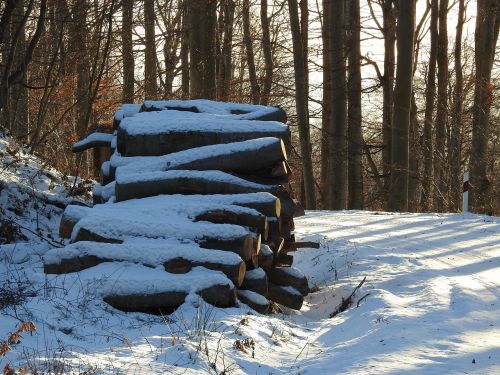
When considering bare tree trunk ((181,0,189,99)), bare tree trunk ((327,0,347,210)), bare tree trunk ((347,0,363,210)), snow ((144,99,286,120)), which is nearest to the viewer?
snow ((144,99,286,120))

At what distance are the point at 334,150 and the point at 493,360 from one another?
15932 mm

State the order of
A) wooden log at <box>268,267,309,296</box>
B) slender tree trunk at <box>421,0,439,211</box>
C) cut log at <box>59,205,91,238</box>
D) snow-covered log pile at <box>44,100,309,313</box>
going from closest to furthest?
1. snow-covered log pile at <box>44,100,309,313</box>
2. cut log at <box>59,205,91,238</box>
3. wooden log at <box>268,267,309,296</box>
4. slender tree trunk at <box>421,0,439,211</box>

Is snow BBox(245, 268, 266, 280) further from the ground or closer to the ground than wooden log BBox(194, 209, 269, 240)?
closer to the ground

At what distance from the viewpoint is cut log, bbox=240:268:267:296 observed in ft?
22.2

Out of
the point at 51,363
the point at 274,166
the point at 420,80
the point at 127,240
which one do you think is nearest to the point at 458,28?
the point at 420,80

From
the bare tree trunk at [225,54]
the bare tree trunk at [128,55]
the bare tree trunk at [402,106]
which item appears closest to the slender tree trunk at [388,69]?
the bare tree trunk at [402,106]

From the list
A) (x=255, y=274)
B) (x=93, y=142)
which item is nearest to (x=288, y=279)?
(x=255, y=274)

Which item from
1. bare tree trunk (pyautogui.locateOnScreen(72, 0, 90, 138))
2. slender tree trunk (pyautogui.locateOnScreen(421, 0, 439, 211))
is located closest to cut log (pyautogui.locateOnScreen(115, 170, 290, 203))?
bare tree trunk (pyautogui.locateOnScreen(72, 0, 90, 138))

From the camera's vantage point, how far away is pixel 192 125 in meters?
7.90

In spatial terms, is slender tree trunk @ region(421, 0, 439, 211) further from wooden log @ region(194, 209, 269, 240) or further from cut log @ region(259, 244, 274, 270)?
wooden log @ region(194, 209, 269, 240)

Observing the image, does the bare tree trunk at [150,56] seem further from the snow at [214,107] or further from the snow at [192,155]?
the snow at [192,155]

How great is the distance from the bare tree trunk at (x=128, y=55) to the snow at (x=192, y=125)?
42.2ft

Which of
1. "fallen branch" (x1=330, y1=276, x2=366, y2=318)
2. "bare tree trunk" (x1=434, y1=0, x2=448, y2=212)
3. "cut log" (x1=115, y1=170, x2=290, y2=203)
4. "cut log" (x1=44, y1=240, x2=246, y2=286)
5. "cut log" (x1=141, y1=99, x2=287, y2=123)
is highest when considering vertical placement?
"bare tree trunk" (x1=434, y1=0, x2=448, y2=212)

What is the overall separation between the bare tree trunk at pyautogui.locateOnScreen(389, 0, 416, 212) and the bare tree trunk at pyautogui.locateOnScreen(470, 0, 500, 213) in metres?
2.19
